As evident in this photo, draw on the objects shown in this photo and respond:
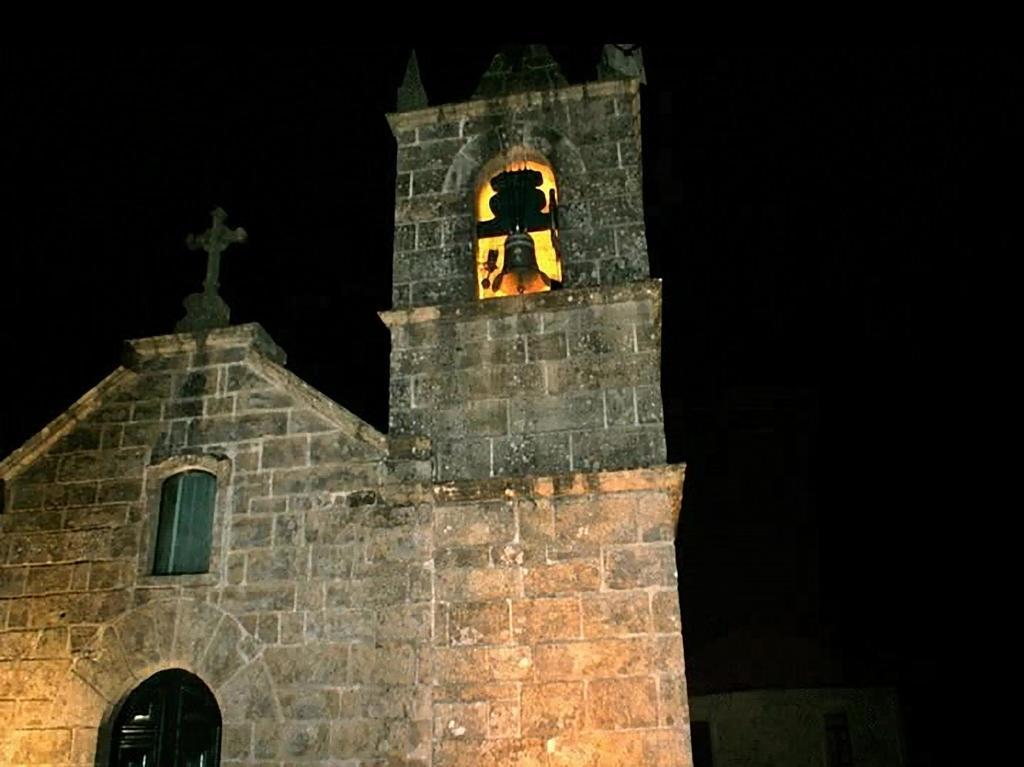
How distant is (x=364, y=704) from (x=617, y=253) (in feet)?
13.7

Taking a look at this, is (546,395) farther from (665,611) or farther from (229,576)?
(229,576)

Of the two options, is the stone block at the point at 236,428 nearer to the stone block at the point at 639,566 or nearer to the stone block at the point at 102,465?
the stone block at the point at 102,465

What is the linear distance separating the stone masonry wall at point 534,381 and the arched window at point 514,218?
0.55m

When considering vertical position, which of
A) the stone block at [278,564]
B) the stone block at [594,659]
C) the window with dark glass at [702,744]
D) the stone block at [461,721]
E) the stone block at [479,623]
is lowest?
the window with dark glass at [702,744]

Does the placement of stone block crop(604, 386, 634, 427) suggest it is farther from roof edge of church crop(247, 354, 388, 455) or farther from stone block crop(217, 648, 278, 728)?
stone block crop(217, 648, 278, 728)

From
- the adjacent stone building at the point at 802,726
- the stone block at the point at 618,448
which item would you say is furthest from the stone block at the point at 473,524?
the adjacent stone building at the point at 802,726

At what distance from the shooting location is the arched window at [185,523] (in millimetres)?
8062

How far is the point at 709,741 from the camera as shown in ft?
65.7

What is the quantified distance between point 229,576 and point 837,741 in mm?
16404

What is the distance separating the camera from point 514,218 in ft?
28.3

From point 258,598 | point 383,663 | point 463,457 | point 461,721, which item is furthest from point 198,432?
point 461,721

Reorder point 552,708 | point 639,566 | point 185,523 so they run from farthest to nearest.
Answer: point 185,523 < point 639,566 < point 552,708

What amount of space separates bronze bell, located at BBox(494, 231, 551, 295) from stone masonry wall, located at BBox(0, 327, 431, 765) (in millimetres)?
1836

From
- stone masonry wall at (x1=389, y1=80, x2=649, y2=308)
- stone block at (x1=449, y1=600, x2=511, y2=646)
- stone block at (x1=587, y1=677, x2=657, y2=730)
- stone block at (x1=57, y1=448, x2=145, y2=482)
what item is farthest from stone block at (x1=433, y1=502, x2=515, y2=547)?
stone block at (x1=57, y1=448, x2=145, y2=482)
